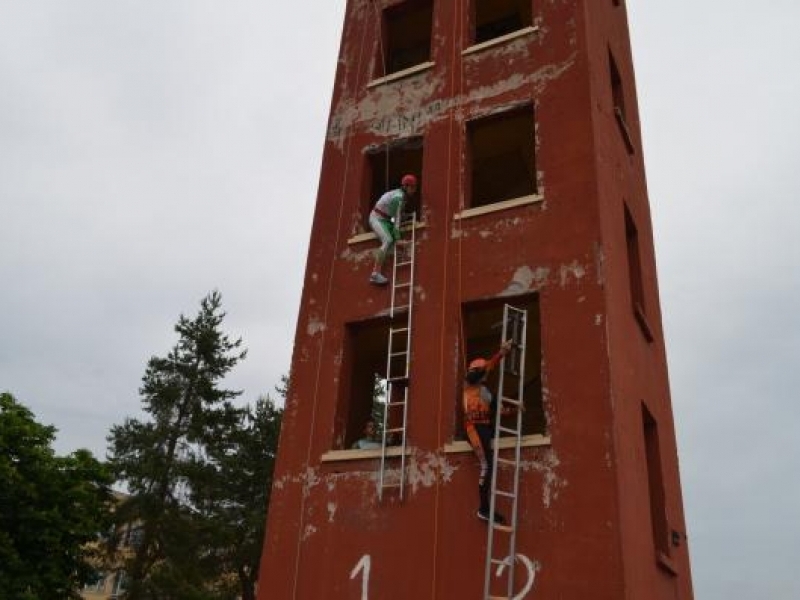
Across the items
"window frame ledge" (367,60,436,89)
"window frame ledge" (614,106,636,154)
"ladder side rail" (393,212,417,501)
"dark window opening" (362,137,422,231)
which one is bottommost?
"ladder side rail" (393,212,417,501)

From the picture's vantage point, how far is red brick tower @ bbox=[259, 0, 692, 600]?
28.0ft

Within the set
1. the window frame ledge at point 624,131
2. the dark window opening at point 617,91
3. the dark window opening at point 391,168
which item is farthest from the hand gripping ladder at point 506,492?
the dark window opening at point 617,91

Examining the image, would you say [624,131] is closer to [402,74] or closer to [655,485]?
[402,74]

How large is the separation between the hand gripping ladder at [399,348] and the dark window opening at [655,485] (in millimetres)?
3778

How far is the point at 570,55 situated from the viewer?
11.9m

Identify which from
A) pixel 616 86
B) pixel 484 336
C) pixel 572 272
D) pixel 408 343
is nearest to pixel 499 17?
pixel 616 86

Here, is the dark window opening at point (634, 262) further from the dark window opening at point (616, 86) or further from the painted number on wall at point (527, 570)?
the painted number on wall at point (527, 570)

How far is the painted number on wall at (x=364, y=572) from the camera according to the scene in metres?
9.13

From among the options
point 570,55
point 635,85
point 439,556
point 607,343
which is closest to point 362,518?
point 439,556

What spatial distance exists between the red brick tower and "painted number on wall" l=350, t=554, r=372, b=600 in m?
0.02

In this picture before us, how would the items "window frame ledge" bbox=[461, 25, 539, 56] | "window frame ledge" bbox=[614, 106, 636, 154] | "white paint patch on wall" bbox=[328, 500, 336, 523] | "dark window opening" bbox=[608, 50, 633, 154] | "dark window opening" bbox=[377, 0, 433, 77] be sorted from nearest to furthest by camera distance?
"white paint patch on wall" bbox=[328, 500, 336, 523] < "window frame ledge" bbox=[461, 25, 539, 56] < "window frame ledge" bbox=[614, 106, 636, 154] < "dark window opening" bbox=[608, 50, 633, 154] < "dark window opening" bbox=[377, 0, 433, 77]

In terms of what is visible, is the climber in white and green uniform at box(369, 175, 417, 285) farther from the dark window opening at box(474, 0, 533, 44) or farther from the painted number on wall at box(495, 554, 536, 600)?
the dark window opening at box(474, 0, 533, 44)

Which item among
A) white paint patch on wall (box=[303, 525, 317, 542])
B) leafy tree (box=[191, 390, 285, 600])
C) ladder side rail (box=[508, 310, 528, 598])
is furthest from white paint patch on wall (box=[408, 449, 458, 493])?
leafy tree (box=[191, 390, 285, 600])

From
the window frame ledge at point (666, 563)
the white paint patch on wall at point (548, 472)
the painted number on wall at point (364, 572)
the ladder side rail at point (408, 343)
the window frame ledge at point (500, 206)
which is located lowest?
the painted number on wall at point (364, 572)
